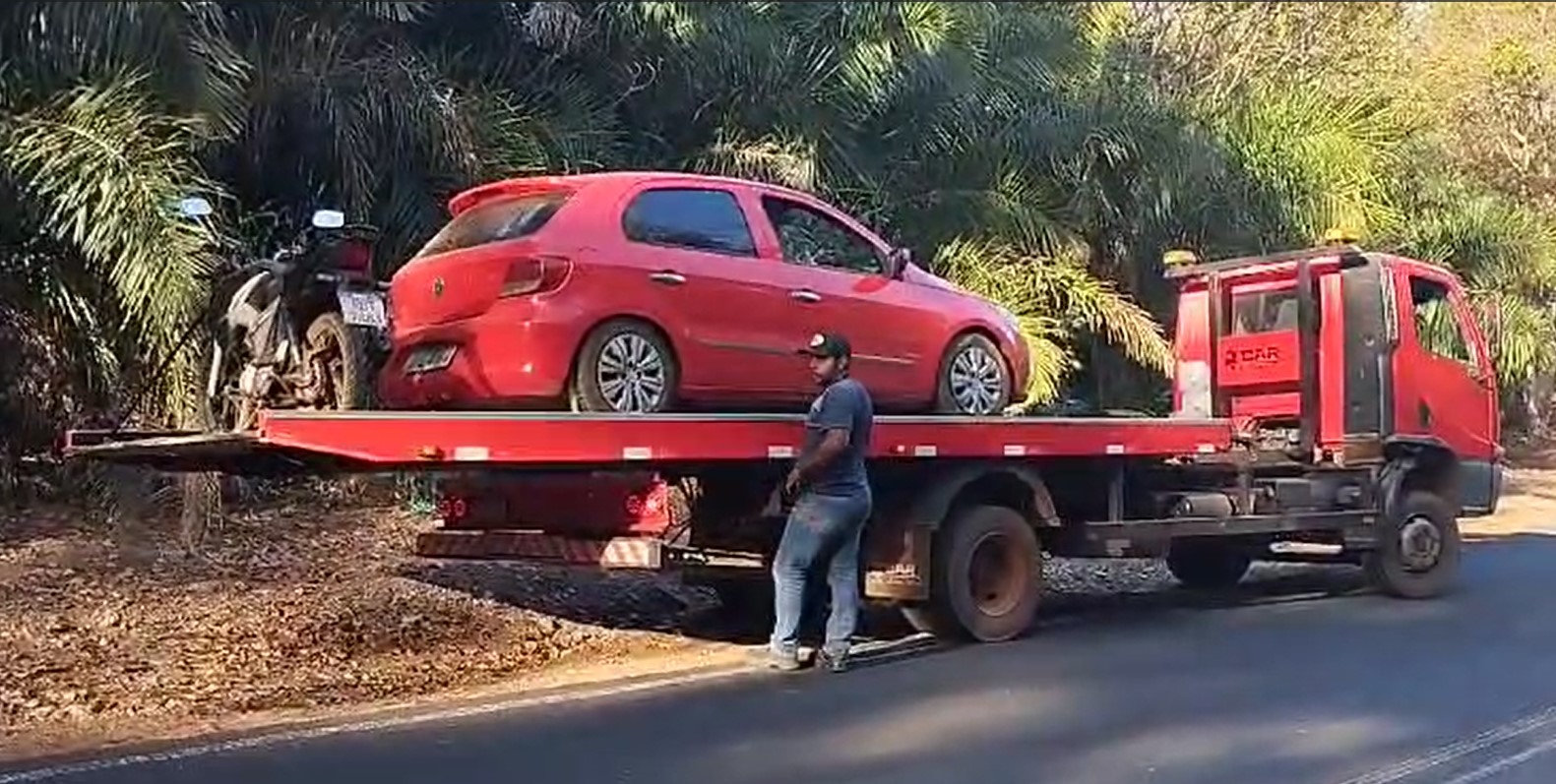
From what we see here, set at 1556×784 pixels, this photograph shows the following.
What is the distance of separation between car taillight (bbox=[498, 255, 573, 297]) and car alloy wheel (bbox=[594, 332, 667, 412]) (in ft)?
1.33

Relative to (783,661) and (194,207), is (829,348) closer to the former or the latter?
(783,661)

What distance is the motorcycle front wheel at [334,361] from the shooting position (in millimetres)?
8641

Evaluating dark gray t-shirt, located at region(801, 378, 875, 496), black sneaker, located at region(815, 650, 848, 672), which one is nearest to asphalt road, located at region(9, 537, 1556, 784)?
black sneaker, located at region(815, 650, 848, 672)

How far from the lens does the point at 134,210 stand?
36.0 feet

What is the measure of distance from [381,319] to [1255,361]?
6874 millimetres

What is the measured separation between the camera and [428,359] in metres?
9.20

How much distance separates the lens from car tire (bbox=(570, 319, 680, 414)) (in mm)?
9023

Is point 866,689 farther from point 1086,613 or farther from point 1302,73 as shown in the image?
point 1302,73

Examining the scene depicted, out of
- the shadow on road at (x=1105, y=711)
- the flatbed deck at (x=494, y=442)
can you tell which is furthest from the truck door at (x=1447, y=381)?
the flatbed deck at (x=494, y=442)

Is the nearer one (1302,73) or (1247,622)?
(1247,622)

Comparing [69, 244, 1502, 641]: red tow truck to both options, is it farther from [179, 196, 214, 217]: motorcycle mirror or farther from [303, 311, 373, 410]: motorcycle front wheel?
[179, 196, 214, 217]: motorcycle mirror

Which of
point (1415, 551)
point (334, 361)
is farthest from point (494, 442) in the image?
point (1415, 551)

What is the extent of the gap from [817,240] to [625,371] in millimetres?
1696

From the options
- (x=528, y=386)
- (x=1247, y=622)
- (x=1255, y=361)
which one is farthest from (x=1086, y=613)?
(x=528, y=386)
